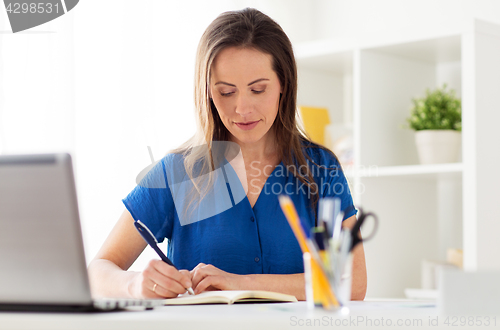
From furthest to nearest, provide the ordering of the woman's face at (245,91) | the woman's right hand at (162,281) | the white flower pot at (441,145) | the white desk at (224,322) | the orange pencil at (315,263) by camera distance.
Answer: the white flower pot at (441,145) → the woman's face at (245,91) → the woman's right hand at (162,281) → the orange pencil at (315,263) → the white desk at (224,322)

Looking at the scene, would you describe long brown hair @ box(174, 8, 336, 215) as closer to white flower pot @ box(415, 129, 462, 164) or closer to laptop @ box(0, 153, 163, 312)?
white flower pot @ box(415, 129, 462, 164)

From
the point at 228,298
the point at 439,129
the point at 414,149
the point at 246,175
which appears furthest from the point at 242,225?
the point at 414,149

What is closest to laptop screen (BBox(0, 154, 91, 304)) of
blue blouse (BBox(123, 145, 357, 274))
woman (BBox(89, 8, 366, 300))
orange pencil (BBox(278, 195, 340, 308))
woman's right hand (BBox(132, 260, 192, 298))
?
orange pencil (BBox(278, 195, 340, 308))

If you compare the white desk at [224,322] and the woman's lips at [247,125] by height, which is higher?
the woman's lips at [247,125]

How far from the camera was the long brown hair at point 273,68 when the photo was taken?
138 cm

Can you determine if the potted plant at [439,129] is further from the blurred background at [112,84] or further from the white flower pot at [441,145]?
the blurred background at [112,84]

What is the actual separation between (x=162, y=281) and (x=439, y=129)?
56.4 inches

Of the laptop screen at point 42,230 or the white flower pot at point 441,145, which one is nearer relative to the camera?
the laptop screen at point 42,230

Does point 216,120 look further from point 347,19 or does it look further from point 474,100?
point 347,19

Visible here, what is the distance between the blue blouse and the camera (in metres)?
1.38

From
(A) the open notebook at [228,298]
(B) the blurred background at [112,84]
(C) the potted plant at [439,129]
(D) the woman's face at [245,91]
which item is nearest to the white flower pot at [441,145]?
(C) the potted plant at [439,129]

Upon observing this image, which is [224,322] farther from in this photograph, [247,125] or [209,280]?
[247,125]

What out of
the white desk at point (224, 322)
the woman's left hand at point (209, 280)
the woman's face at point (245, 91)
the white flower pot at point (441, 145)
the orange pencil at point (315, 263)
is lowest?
the woman's left hand at point (209, 280)

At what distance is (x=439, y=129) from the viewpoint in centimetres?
205
